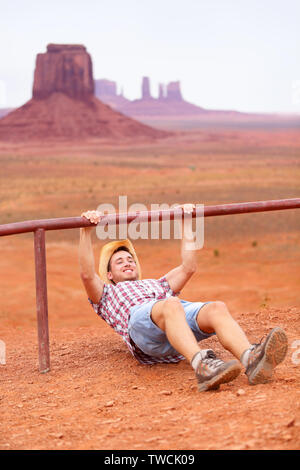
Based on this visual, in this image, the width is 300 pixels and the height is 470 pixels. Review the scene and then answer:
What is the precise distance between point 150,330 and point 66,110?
269 feet

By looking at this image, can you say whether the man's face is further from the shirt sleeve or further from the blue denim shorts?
the blue denim shorts

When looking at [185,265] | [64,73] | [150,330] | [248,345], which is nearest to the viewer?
[248,345]

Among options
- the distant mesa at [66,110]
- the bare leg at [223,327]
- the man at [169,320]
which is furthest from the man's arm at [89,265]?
the distant mesa at [66,110]

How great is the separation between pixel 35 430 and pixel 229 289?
23.8 feet

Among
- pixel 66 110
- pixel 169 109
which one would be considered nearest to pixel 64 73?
pixel 66 110

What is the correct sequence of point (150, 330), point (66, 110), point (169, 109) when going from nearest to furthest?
point (150, 330) → point (66, 110) → point (169, 109)

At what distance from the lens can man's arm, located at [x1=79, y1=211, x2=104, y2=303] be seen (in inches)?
147

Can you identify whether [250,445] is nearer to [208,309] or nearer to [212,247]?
[208,309]

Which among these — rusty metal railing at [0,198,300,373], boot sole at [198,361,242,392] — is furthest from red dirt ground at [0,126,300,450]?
rusty metal railing at [0,198,300,373]

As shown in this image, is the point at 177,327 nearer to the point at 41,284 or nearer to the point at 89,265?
the point at 89,265

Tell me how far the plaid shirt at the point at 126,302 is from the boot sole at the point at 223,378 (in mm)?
642

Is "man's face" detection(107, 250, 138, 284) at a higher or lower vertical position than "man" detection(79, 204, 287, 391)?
higher

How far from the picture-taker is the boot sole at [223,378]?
304cm

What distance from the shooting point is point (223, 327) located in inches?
132
